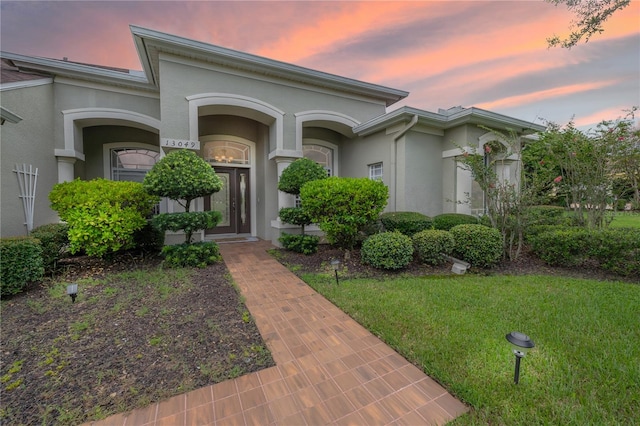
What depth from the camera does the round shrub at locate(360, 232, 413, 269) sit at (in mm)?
5168

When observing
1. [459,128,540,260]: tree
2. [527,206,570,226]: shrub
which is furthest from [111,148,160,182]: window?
[527,206,570,226]: shrub

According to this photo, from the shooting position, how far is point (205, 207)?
8.60 metres

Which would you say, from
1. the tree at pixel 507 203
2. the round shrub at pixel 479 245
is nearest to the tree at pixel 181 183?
the round shrub at pixel 479 245

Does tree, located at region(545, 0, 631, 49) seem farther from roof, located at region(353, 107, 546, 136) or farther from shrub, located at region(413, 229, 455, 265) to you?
shrub, located at region(413, 229, 455, 265)

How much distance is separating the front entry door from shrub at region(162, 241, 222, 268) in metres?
3.35

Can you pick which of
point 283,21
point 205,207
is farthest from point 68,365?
point 283,21

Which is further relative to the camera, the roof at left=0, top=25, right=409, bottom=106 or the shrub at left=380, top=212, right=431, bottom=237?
the shrub at left=380, top=212, right=431, bottom=237

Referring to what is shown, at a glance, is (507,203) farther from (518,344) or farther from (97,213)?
(97,213)

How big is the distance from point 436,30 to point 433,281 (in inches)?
245

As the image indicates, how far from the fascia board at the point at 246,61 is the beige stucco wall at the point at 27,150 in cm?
277

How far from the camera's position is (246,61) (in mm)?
6914

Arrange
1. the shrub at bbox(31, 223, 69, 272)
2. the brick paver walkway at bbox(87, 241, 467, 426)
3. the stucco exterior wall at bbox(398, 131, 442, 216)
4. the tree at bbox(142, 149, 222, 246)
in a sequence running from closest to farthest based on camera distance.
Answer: the brick paver walkway at bbox(87, 241, 467, 426) → the shrub at bbox(31, 223, 69, 272) → the tree at bbox(142, 149, 222, 246) → the stucco exterior wall at bbox(398, 131, 442, 216)

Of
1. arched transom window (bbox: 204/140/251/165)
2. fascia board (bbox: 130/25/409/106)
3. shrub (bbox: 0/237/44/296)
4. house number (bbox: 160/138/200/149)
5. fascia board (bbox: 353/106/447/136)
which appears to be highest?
fascia board (bbox: 130/25/409/106)

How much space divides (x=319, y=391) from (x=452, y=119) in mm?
7726
